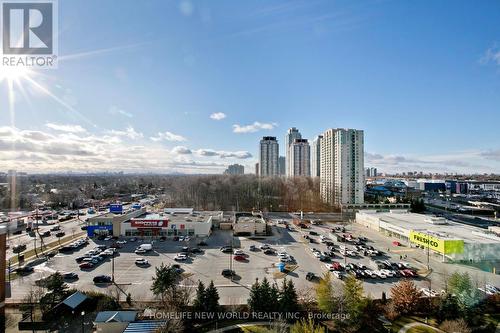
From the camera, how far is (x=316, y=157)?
6412 cm

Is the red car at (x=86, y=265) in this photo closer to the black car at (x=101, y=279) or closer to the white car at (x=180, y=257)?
the black car at (x=101, y=279)

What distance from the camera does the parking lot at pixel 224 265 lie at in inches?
590

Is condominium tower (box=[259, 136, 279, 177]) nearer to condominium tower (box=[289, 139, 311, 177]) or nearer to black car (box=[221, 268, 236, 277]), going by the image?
condominium tower (box=[289, 139, 311, 177])

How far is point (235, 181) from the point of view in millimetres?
61562

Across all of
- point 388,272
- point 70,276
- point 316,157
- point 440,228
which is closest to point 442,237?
point 440,228

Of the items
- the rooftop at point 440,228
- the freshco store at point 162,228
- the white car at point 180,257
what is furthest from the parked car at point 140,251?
the rooftop at point 440,228

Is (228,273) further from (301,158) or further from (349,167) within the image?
(301,158)

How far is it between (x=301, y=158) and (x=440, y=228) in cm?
4884

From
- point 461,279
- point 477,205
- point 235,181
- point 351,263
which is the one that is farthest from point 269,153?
point 461,279

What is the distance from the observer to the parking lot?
15.0 metres

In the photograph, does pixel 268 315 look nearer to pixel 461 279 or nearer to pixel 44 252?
pixel 461 279

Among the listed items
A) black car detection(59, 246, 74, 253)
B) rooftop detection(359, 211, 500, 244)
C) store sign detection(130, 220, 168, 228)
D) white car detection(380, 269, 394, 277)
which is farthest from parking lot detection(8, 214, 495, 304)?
rooftop detection(359, 211, 500, 244)

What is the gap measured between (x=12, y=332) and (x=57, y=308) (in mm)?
1606

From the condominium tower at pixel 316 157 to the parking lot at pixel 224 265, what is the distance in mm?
37917
